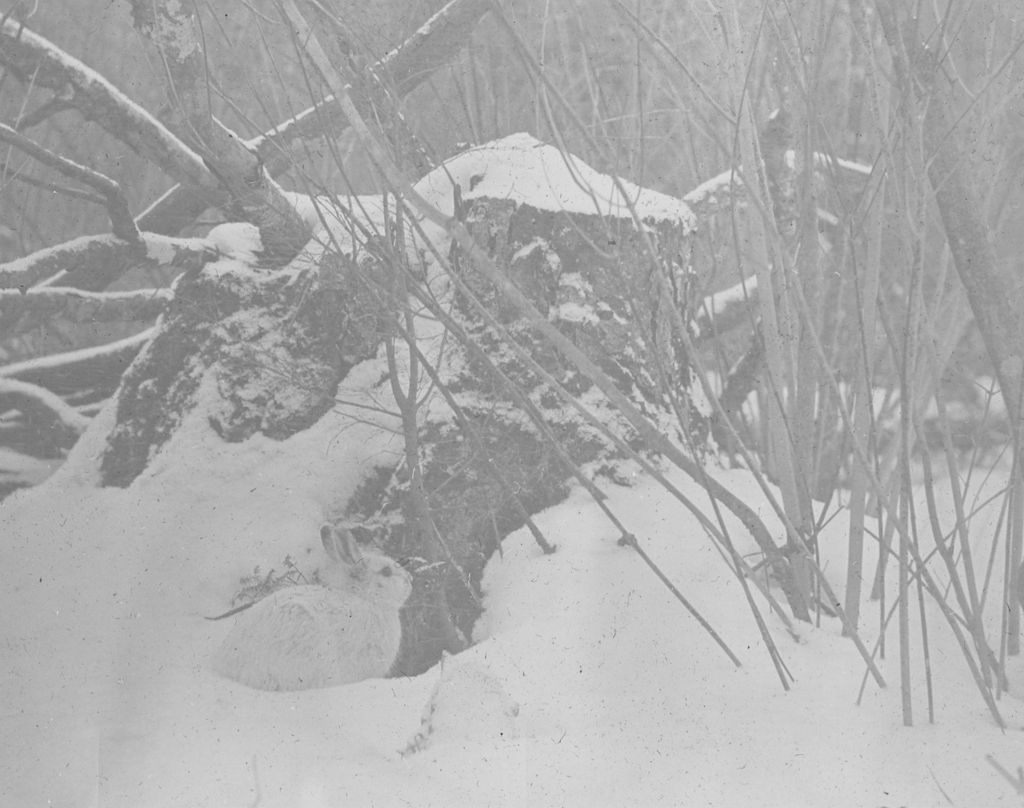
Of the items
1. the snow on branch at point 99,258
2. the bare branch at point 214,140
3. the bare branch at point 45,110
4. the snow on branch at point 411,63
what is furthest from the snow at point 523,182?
the bare branch at point 45,110

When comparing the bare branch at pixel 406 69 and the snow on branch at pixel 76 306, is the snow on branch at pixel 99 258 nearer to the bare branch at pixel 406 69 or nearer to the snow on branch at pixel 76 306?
the snow on branch at pixel 76 306

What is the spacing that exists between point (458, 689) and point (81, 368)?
5.98 feet

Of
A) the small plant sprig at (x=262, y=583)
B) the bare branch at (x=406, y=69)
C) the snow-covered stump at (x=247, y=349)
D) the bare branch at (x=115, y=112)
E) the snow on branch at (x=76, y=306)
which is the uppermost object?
the bare branch at (x=115, y=112)

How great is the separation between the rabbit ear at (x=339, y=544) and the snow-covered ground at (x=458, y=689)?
0.16 ft

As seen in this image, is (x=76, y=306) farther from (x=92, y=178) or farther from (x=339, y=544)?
(x=339, y=544)

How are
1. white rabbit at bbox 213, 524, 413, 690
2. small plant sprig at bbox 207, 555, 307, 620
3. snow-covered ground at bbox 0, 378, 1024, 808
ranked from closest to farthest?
snow-covered ground at bbox 0, 378, 1024, 808
white rabbit at bbox 213, 524, 413, 690
small plant sprig at bbox 207, 555, 307, 620

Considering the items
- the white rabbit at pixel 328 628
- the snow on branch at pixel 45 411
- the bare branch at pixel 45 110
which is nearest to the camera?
the white rabbit at pixel 328 628

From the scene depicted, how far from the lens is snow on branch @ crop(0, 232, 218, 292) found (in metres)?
2.67

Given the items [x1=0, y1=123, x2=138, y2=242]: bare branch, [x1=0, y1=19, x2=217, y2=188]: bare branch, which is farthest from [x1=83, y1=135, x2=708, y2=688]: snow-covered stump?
[x1=0, y1=123, x2=138, y2=242]: bare branch

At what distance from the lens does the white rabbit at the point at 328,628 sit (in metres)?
1.84

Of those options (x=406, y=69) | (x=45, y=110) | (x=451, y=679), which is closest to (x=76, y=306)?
(x=45, y=110)

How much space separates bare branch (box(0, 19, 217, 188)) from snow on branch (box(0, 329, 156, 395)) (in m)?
0.49

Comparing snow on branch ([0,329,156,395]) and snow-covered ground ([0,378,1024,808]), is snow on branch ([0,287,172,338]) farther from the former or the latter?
snow-covered ground ([0,378,1024,808])

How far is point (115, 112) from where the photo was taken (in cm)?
263
